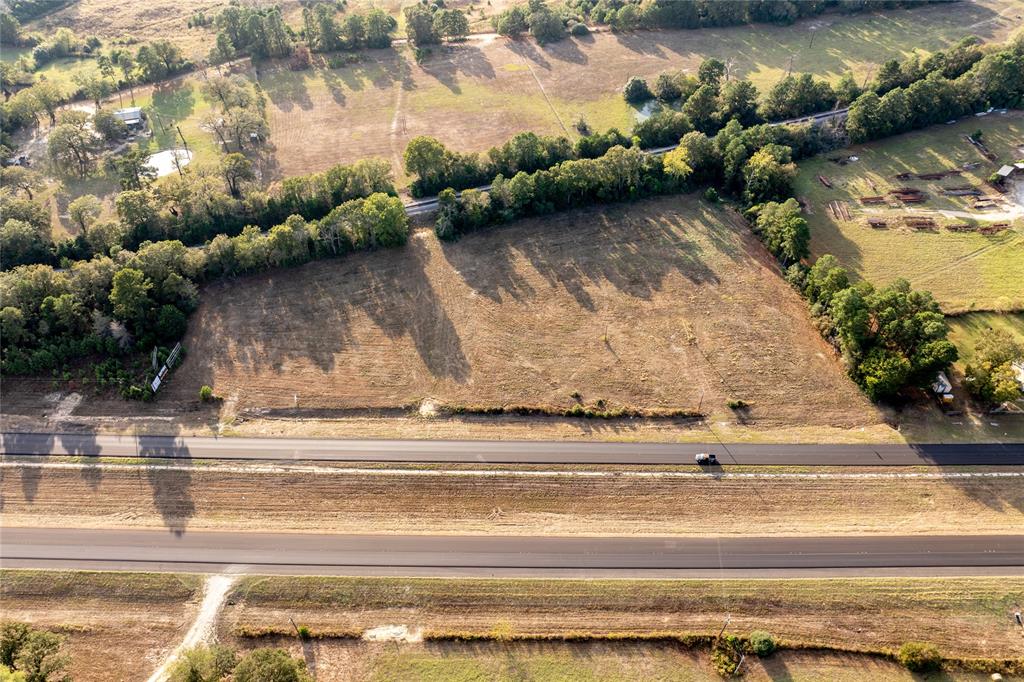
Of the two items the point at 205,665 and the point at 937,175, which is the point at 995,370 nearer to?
the point at 937,175

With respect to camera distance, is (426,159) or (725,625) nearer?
(725,625)

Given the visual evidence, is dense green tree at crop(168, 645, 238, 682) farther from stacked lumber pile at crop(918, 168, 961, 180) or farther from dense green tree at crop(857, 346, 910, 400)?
stacked lumber pile at crop(918, 168, 961, 180)

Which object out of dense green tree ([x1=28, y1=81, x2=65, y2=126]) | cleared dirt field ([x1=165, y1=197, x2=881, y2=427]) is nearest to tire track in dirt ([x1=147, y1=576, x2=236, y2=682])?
cleared dirt field ([x1=165, y1=197, x2=881, y2=427])

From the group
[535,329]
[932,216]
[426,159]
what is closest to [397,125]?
[426,159]

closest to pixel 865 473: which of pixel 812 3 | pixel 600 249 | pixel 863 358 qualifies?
pixel 863 358

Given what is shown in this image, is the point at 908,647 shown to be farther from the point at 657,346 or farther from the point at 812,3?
the point at 812,3

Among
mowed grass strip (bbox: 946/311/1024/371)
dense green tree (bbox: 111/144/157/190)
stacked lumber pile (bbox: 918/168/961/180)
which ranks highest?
dense green tree (bbox: 111/144/157/190)

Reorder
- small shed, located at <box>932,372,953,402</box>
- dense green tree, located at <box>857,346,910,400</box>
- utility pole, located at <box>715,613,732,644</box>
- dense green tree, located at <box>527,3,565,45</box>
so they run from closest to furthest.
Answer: utility pole, located at <box>715,613,732,644</box>, dense green tree, located at <box>857,346,910,400</box>, small shed, located at <box>932,372,953,402</box>, dense green tree, located at <box>527,3,565,45</box>
